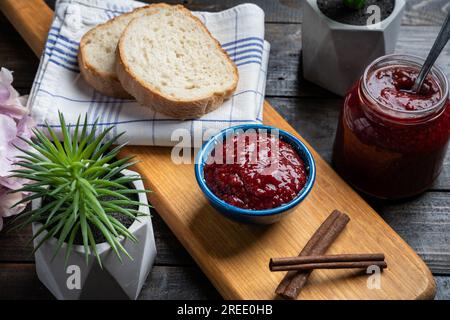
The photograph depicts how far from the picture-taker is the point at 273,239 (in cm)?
199

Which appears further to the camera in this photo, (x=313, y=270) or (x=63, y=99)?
(x=63, y=99)

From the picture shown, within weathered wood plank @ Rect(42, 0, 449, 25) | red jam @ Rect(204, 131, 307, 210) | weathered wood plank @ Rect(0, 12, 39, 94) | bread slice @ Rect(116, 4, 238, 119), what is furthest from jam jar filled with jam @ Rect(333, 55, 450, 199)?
weathered wood plank @ Rect(0, 12, 39, 94)

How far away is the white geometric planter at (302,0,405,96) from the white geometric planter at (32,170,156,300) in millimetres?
890

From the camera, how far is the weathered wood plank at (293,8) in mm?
2688

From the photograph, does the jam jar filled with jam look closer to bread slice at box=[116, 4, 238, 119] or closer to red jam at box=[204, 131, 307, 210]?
red jam at box=[204, 131, 307, 210]

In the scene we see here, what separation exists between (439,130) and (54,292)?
121cm

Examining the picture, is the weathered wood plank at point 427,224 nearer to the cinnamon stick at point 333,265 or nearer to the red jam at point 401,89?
the cinnamon stick at point 333,265

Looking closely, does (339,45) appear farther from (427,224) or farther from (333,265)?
(333,265)

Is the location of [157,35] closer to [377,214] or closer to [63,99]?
[63,99]

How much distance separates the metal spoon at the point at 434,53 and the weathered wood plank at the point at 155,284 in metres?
0.85

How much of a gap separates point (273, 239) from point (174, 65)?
0.71m

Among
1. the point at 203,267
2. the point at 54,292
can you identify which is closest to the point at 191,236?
the point at 203,267

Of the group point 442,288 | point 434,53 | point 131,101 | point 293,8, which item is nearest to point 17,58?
point 131,101

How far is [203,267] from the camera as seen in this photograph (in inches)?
77.6
